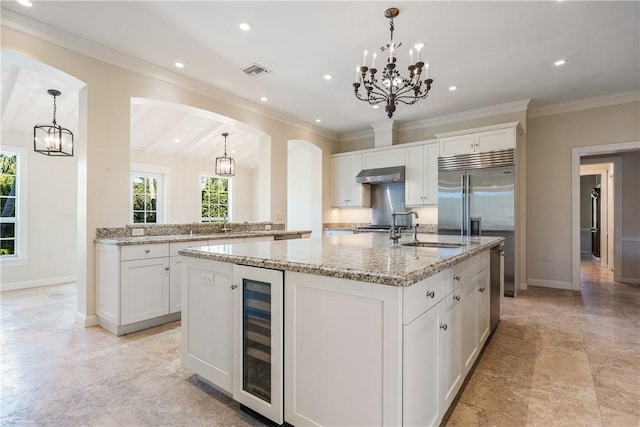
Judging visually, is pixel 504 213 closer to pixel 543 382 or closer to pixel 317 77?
pixel 543 382

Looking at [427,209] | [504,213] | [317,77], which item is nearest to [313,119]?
[317,77]

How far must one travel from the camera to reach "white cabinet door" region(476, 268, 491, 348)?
2309 mm

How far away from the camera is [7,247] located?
4.83m

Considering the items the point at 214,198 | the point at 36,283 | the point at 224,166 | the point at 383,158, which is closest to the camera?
the point at 36,283

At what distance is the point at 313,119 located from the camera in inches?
221

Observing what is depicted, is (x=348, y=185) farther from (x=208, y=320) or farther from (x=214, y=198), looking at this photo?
(x=208, y=320)

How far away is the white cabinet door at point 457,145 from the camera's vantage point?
4.66 metres

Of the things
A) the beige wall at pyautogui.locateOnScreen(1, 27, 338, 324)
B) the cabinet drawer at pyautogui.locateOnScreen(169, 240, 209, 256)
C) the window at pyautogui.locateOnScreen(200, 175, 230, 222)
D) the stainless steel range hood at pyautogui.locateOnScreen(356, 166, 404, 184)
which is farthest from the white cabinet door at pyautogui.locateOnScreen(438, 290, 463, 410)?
the window at pyautogui.locateOnScreen(200, 175, 230, 222)

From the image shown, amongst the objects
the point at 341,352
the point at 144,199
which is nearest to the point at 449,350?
the point at 341,352

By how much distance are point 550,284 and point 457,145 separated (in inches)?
103

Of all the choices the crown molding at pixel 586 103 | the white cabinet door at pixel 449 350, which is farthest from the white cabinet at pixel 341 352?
the crown molding at pixel 586 103

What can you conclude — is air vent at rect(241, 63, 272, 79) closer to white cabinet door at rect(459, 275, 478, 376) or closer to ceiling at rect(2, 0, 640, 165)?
ceiling at rect(2, 0, 640, 165)

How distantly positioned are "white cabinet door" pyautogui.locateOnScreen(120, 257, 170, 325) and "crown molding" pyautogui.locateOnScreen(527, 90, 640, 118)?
18.5ft

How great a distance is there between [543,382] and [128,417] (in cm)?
259
